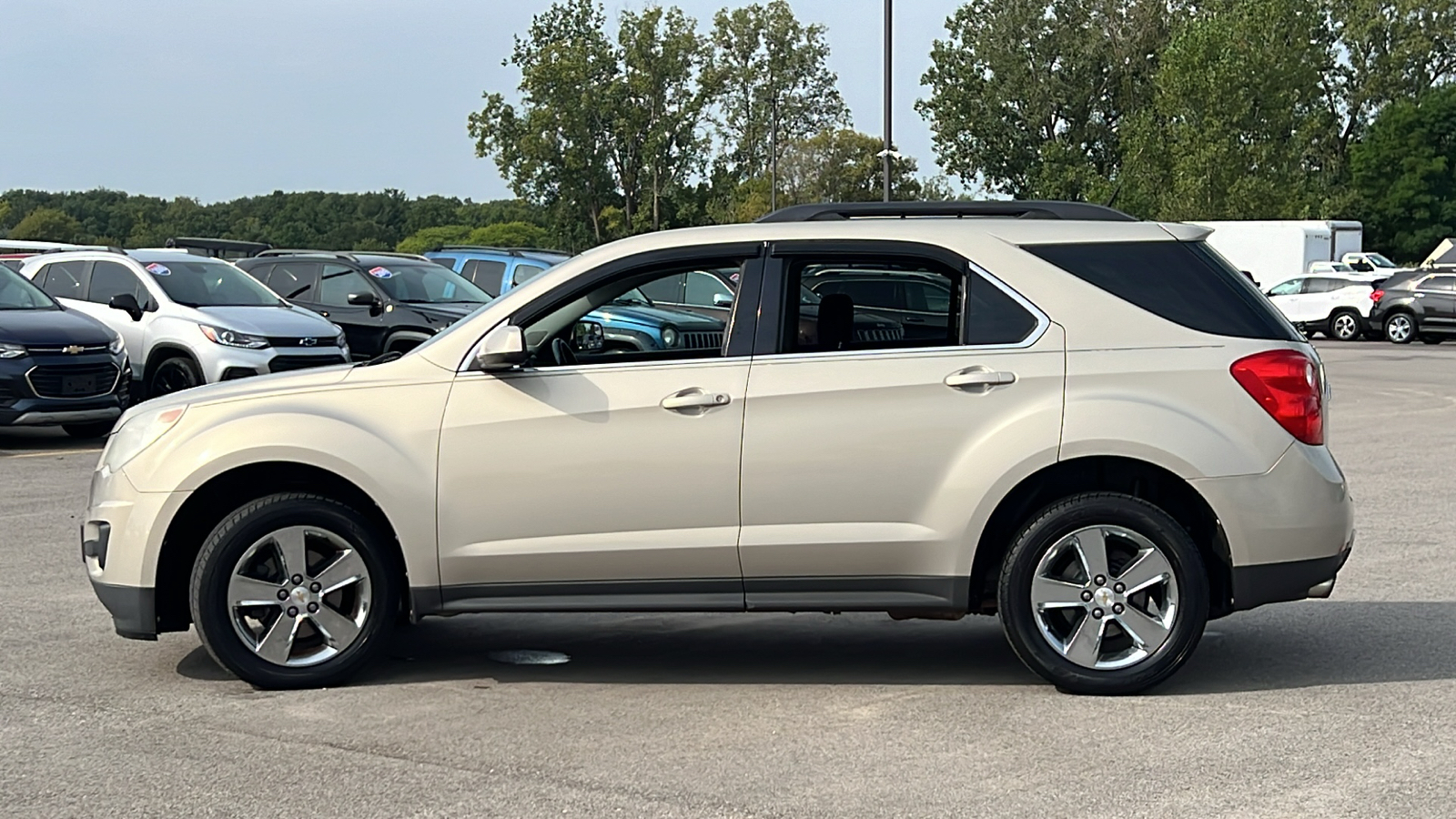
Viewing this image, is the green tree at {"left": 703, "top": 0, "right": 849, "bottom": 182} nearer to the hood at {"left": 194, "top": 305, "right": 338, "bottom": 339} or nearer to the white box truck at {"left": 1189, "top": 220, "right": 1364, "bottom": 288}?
the white box truck at {"left": 1189, "top": 220, "right": 1364, "bottom": 288}

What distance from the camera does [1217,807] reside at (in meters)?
4.66

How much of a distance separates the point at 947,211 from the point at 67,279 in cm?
1403

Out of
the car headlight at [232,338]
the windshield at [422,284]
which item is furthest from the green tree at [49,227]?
the car headlight at [232,338]

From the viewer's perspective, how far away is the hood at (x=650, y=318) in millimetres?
6270

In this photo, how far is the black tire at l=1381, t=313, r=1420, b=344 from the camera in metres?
36.3

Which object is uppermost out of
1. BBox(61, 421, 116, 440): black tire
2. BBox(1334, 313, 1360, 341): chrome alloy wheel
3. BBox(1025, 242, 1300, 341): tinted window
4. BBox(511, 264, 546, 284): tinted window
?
BBox(1025, 242, 1300, 341): tinted window

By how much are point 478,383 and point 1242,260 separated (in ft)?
153

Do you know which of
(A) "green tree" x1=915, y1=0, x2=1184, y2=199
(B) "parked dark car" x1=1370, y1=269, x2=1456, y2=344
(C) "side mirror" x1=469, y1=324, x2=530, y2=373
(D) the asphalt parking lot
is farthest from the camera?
(A) "green tree" x1=915, y1=0, x2=1184, y2=199

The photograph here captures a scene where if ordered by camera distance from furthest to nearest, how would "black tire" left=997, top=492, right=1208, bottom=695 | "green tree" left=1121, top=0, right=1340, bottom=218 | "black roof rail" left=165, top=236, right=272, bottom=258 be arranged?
"green tree" left=1121, top=0, right=1340, bottom=218, "black roof rail" left=165, top=236, right=272, bottom=258, "black tire" left=997, top=492, right=1208, bottom=695

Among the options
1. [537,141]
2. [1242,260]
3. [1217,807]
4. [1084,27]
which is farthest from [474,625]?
[1084,27]

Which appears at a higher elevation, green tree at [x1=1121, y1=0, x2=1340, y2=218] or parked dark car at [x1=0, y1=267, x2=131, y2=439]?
green tree at [x1=1121, y1=0, x2=1340, y2=218]

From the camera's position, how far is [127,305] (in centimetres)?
1655

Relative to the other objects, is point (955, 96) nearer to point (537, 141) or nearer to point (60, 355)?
point (537, 141)

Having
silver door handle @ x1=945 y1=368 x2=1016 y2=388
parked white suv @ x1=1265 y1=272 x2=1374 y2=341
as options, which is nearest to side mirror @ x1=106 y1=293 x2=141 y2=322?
silver door handle @ x1=945 y1=368 x2=1016 y2=388
